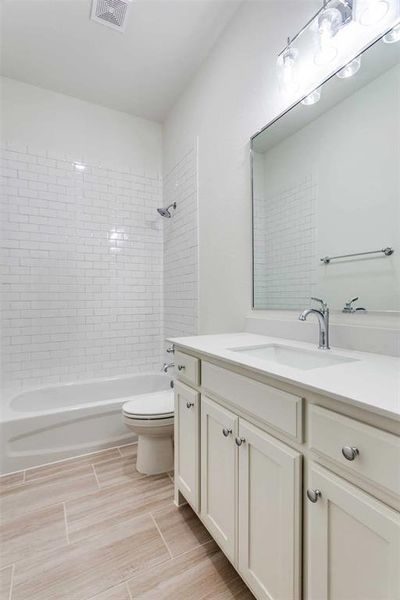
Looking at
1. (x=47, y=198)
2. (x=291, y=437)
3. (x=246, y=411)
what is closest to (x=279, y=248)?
(x=246, y=411)

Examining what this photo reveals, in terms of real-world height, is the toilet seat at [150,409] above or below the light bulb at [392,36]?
below

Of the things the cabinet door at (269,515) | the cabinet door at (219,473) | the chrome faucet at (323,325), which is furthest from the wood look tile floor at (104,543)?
Answer: the chrome faucet at (323,325)

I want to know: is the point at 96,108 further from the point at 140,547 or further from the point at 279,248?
the point at 140,547

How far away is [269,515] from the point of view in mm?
846

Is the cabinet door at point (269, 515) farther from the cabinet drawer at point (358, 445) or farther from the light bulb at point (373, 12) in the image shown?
the light bulb at point (373, 12)

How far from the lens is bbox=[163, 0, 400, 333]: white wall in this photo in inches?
60.6

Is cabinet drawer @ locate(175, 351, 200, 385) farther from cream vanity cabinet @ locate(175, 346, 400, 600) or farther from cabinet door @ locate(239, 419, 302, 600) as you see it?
cabinet door @ locate(239, 419, 302, 600)

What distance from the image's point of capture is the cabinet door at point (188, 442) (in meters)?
1.26

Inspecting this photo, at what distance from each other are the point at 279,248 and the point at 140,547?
158cm

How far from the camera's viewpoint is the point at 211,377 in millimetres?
1155

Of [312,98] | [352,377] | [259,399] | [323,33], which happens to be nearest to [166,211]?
[312,98]

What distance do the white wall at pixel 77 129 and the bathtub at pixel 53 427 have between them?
6.84 feet

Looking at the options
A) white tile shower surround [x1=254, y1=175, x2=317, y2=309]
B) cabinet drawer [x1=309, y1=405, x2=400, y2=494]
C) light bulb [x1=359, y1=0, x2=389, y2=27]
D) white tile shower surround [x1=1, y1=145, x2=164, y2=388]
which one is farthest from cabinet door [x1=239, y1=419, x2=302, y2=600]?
white tile shower surround [x1=1, y1=145, x2=164, y2=388]

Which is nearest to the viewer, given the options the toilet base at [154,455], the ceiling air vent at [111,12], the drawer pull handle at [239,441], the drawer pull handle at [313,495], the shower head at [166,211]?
the drawer pull handle at [313,495]
